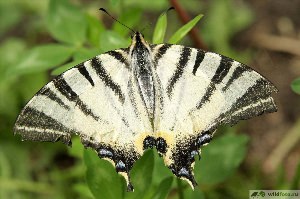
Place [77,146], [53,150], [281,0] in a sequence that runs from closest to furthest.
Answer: [77,146], [53,150], [281,0]

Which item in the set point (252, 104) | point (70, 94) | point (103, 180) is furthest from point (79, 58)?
point (252, 104)

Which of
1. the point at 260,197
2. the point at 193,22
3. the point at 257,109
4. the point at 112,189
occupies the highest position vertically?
the point at 193,22

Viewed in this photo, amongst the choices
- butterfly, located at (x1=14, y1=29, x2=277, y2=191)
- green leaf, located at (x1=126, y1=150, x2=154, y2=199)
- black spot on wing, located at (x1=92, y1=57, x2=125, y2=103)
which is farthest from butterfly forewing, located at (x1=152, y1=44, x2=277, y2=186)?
black spot on wing, located at (x1=92, y1=57, x2=125, y2=103)

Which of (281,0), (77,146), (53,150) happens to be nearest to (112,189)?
(77,146)

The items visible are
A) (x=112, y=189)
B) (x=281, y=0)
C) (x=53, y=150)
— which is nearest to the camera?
(x=112, y=189)

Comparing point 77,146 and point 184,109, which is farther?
point 77,146

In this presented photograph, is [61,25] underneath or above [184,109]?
above

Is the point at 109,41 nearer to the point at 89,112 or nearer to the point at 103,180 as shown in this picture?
the point at 89,112

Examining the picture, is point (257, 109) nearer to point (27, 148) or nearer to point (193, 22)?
point (193, 22)
